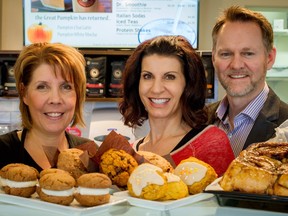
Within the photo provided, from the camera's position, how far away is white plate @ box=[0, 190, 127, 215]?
849 mm

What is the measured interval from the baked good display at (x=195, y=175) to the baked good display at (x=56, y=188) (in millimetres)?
260

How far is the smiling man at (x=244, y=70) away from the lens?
7.38 ft

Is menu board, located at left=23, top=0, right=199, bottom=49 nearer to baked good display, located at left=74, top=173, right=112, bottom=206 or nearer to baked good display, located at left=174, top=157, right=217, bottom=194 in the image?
baked good display, located at left=174, top=157, right=217, bottom=194

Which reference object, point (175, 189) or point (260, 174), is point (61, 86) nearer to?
point (175, 189)

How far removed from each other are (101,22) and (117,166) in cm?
296

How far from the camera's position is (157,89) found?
1714 mm

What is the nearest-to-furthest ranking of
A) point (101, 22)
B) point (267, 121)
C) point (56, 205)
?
point (56, 205) → point (267, 121) → point (101, 22)

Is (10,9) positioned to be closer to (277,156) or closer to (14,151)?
(14,151)

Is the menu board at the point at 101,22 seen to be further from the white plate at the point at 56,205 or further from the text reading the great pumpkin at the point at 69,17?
the white plate at the point at 56,205

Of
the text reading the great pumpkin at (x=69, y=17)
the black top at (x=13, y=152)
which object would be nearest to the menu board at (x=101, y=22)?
the text reading the great pumpkin at (x=69, y=17)

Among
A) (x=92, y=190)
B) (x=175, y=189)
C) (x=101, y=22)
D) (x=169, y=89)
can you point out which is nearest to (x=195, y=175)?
(x=175, y=189)

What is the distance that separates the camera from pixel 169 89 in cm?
174

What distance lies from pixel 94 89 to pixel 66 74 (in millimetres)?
2061

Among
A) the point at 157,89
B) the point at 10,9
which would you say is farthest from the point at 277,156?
the point at 10,9
